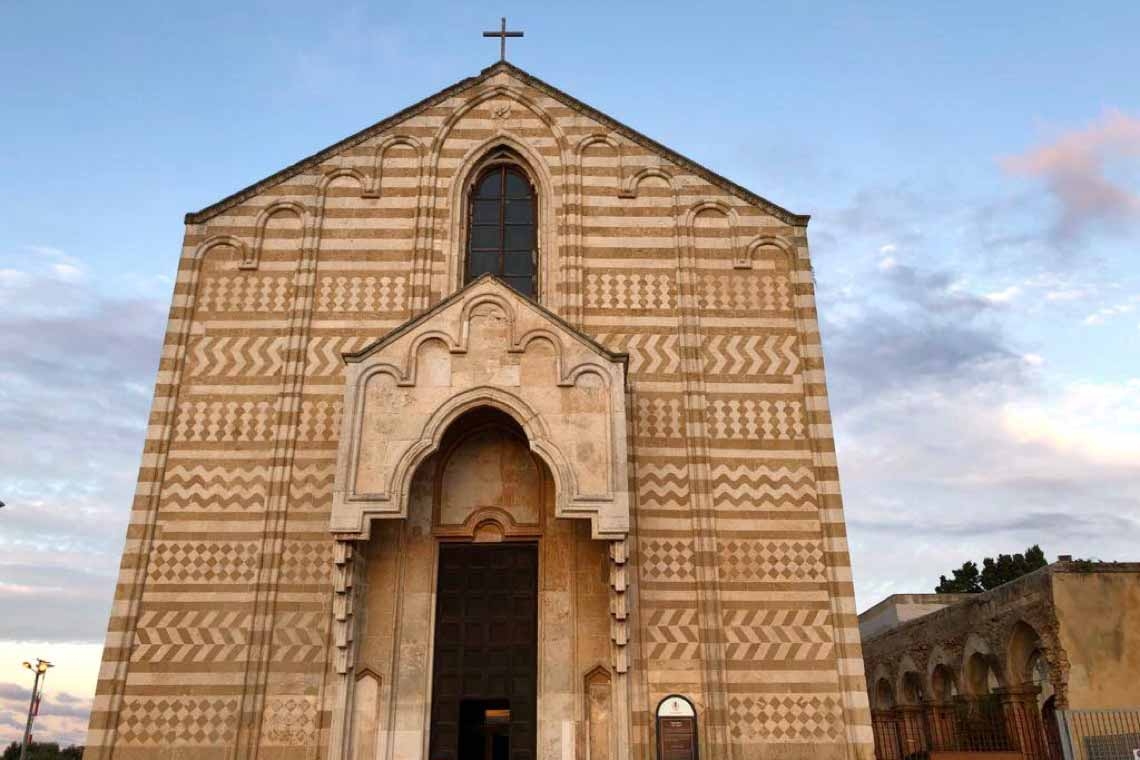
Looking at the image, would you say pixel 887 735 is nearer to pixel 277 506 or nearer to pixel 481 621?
pixel 481 621

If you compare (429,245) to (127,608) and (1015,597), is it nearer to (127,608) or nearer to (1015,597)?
(127,608)

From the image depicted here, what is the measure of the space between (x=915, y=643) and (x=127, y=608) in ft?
61.9

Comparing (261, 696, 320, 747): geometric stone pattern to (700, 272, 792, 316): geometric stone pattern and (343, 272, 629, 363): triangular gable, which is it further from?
(700, 272, 792, 316): geometric stone pattern

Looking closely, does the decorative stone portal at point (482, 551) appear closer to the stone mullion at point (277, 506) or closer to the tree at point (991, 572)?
the stone mullion at point (277, 506)

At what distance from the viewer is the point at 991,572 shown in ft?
162

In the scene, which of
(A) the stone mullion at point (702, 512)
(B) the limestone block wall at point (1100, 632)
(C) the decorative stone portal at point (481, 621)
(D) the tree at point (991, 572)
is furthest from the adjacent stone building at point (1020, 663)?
(D) the tree at point (991, 572)

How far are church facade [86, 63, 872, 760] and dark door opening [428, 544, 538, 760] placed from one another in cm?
3

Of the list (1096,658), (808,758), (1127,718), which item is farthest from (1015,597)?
(808,758)

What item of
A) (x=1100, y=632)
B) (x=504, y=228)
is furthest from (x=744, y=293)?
(x=1100, y=632)

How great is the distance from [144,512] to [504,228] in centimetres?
745

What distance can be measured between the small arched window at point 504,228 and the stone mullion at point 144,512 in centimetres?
469

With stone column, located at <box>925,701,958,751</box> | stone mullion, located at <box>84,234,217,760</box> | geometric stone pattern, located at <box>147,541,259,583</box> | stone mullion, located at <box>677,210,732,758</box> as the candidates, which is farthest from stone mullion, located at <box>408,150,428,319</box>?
stone column, located at <box>925,701,958,751</box>

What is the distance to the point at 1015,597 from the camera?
18.5 meters

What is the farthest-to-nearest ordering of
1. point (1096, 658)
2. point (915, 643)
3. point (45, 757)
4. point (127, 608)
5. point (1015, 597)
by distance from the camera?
point (45, 757)
point (915, 643)
point (1015, 597)
point (1096, 658)
point (127, 608)
